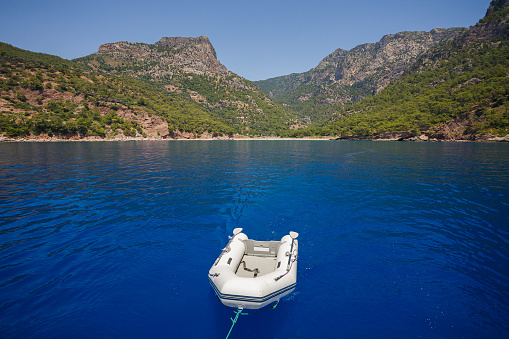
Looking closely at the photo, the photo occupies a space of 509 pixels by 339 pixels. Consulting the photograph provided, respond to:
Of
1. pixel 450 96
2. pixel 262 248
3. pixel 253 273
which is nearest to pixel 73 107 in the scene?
pixel 262 248

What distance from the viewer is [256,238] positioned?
1171cm

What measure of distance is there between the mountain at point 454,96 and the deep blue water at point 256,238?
93.3 m

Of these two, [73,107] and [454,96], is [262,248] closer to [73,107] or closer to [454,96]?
[73,107]

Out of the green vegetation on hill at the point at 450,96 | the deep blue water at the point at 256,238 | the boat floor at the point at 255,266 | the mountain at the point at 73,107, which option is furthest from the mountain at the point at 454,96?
the mountain at the point at 73,107

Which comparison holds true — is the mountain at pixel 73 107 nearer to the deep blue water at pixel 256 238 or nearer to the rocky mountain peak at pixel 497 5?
the deep blue water at pixel 256 238

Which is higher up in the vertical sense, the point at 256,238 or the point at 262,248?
the point at 262,248

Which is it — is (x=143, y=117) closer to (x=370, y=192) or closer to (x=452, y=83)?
(x=370, y=192)

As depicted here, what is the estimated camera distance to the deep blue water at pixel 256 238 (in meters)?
6.21

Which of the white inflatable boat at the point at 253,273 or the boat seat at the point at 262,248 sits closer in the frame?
the white inflatable boat at the point at 253,273

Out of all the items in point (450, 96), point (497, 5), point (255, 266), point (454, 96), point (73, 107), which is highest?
point (497, 5)

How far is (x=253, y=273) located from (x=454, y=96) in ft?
492

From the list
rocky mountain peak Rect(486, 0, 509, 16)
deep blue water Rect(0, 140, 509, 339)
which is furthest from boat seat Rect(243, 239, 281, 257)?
rocky mountain peak Rect(486, 0, 509, 16)

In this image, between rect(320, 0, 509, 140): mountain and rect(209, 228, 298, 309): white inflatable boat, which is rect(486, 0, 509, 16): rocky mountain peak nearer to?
rect(320, 0, 509, 140): mountain

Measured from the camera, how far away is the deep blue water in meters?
6.21
